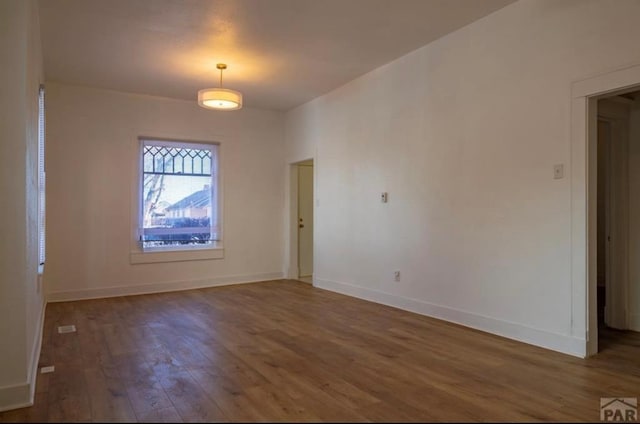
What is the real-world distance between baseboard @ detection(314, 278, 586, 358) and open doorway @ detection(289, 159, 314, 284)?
176cm

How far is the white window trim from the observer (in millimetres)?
6168

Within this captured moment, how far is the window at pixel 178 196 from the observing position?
20.6ft

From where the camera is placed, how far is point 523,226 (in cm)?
364

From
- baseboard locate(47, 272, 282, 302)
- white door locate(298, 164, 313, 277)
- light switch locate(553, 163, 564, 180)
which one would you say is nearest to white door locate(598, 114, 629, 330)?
light switch locate(553, 163, 564, 180)

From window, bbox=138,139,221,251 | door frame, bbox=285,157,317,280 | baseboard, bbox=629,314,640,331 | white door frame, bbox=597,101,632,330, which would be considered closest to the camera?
baseboard, bbox=629,314,640,331

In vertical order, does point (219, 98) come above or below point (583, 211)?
above

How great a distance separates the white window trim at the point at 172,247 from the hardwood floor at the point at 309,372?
1623mm

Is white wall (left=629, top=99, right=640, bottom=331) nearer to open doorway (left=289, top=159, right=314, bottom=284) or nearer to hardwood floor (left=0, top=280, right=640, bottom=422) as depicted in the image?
hardwood floor (left=0, top=280, right=640, bottom=422)

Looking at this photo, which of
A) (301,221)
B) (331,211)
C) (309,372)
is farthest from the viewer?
(301,221)

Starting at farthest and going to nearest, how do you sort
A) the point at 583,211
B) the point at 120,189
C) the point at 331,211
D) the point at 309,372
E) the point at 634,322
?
the point at 331,211 < the point at 120,189 < the point at 634,322 < the point at 583,211 < the point at 309,372

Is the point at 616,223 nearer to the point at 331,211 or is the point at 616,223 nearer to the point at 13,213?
the point at 331,211

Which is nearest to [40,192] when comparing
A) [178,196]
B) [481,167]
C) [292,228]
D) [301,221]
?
[178,196]

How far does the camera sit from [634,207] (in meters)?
4.17

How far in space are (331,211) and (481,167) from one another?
2.62 meters
